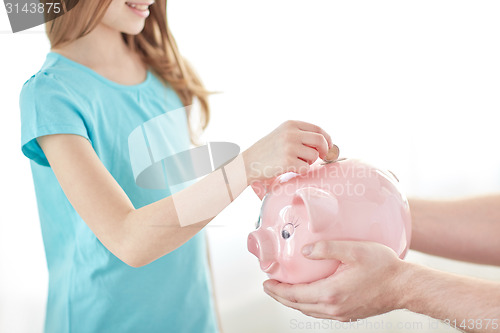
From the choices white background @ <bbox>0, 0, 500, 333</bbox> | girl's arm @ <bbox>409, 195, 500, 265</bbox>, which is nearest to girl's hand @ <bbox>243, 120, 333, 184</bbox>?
white background @ <bbox>0, 0, 500, 333</bbox>

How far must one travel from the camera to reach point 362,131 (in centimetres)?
128

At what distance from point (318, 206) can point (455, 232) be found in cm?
36

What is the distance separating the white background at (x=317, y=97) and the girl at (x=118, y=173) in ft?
0.33

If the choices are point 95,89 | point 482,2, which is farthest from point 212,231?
point 482,2

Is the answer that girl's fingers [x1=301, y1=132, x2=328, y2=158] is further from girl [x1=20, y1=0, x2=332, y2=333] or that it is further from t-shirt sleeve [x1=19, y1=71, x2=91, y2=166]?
t-shirt sleeve [x1=19, y1=71, x2=91, y2=166]

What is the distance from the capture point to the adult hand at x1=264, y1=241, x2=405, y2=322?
548 mm

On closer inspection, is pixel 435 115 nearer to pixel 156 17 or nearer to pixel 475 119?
pixel 475 119

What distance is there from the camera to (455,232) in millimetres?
796

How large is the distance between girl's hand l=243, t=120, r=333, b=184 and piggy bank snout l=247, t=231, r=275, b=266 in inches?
2.6

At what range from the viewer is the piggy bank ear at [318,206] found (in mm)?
523

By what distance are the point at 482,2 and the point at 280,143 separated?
3.51 ft

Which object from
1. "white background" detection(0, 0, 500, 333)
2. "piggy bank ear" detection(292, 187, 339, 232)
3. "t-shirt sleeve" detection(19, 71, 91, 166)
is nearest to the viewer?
"piggy bank ear" detection(292, 187, 339, 232)

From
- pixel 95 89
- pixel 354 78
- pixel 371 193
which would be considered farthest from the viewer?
pixel 354 78

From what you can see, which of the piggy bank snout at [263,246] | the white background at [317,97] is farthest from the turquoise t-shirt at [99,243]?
the piggy bank snout at [263,246]
